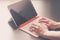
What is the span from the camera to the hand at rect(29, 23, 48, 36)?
36.2 inches

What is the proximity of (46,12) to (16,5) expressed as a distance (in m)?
0.31

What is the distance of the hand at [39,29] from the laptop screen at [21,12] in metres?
0.11

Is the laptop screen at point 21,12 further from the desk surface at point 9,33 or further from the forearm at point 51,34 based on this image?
the forearm at point 51,34

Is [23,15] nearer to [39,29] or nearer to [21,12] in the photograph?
[21,12]

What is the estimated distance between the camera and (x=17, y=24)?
1.00 m

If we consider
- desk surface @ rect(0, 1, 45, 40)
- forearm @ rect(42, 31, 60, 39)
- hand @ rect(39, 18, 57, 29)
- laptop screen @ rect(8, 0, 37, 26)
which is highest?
laptop screen @ rect(8, 0, 37, 26)

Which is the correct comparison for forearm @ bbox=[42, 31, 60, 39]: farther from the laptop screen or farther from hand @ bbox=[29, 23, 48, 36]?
the laptop screen

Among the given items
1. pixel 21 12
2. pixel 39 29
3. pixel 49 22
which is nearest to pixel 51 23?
pixel 49 22

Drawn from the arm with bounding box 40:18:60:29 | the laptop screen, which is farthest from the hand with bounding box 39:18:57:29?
the laptop screen

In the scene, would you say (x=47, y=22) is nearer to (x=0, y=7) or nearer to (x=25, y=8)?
(x=25, y=8)

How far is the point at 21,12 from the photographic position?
1.07 meters

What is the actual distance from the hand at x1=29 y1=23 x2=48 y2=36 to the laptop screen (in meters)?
0.11

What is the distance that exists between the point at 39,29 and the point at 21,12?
0.72ft

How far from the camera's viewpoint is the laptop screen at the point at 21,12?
1.02 meters
